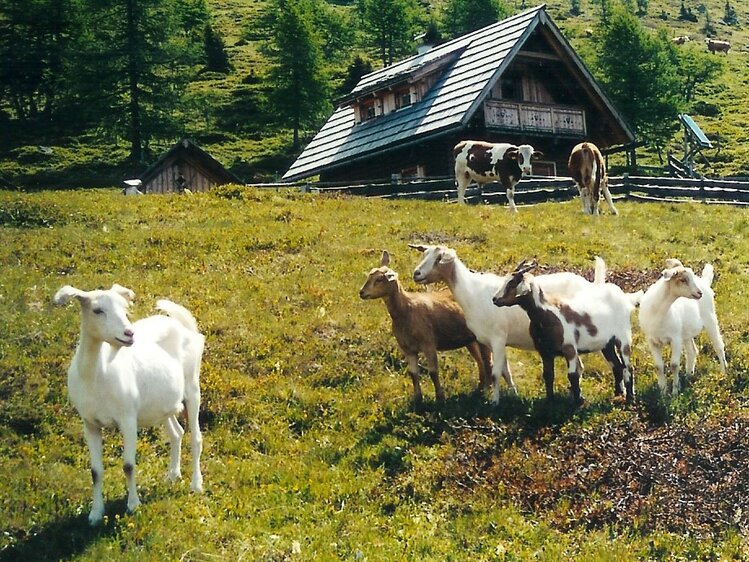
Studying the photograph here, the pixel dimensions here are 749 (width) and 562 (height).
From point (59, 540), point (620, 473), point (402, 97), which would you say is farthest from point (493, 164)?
point (59, 540)

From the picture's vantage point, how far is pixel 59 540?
8836 millimetres

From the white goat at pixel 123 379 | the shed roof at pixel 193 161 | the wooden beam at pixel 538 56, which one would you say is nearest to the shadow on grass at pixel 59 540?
the white goat at pixel 123 379

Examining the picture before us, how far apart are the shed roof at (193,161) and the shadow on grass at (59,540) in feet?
94.1

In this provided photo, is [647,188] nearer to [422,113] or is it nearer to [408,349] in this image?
[422,113]

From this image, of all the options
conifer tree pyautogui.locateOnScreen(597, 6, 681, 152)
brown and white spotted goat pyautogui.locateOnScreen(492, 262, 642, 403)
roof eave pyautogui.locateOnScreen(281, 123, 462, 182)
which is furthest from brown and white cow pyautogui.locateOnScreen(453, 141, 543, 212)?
conifer tree pyautogui.locateOnScreen(597, 6, 681, 152)

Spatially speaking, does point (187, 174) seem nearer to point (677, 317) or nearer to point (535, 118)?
point (535, 118)

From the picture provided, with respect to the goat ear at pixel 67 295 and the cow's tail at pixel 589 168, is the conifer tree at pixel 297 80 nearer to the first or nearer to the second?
the cow's tail at pixel 589 168

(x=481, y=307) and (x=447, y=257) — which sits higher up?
(x=447, y=257)

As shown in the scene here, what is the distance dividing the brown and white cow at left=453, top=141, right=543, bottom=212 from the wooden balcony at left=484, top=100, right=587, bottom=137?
25.1 feet

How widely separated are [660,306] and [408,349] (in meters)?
3.49

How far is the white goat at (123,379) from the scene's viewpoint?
873 centimetres

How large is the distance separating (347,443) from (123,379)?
3286 millimetres

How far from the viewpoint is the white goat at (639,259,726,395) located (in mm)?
12508

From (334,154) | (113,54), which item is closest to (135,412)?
(334,154)
